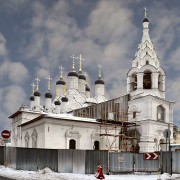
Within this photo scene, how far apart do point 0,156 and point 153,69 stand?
77.1 ft

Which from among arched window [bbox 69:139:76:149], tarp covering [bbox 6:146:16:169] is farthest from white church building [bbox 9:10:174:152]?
tarp covering [bbox 6:146:16:169]

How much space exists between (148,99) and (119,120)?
4.39m

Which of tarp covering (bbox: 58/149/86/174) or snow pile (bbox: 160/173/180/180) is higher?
tarp covering (bbox: 58/149/86/174)

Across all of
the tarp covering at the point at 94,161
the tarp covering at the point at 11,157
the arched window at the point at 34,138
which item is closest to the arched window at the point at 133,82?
the arched window at the point at 34,138

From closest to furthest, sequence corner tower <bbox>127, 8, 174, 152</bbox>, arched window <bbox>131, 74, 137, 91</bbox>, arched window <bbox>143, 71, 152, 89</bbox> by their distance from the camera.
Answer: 1. corner tower <bbox>127, 8, 174, 152</bbox>
2. arched window <bbox>143, 71, 152, 89</bbox>
3. arched window <bbox>131, 74, 137, 91</bbox>

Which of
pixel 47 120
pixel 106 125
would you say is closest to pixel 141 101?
pixel 106 125

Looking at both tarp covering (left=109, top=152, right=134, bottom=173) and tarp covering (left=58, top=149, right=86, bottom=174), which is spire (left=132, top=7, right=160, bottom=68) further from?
tarp covering (left=58, top=149, right=86, bottom=174)

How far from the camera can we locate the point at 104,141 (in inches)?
1379

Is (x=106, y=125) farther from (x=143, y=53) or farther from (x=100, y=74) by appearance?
(x=100, y=74)

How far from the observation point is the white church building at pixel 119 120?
32.2 m

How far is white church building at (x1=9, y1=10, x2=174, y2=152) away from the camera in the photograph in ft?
105

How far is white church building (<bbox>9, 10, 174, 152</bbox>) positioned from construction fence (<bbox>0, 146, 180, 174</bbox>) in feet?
24.2

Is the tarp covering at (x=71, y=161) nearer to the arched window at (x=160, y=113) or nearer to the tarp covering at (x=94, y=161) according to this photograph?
the tarp covering at (x=94, y=161)

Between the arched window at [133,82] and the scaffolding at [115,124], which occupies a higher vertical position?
the arched window at [133,82]
